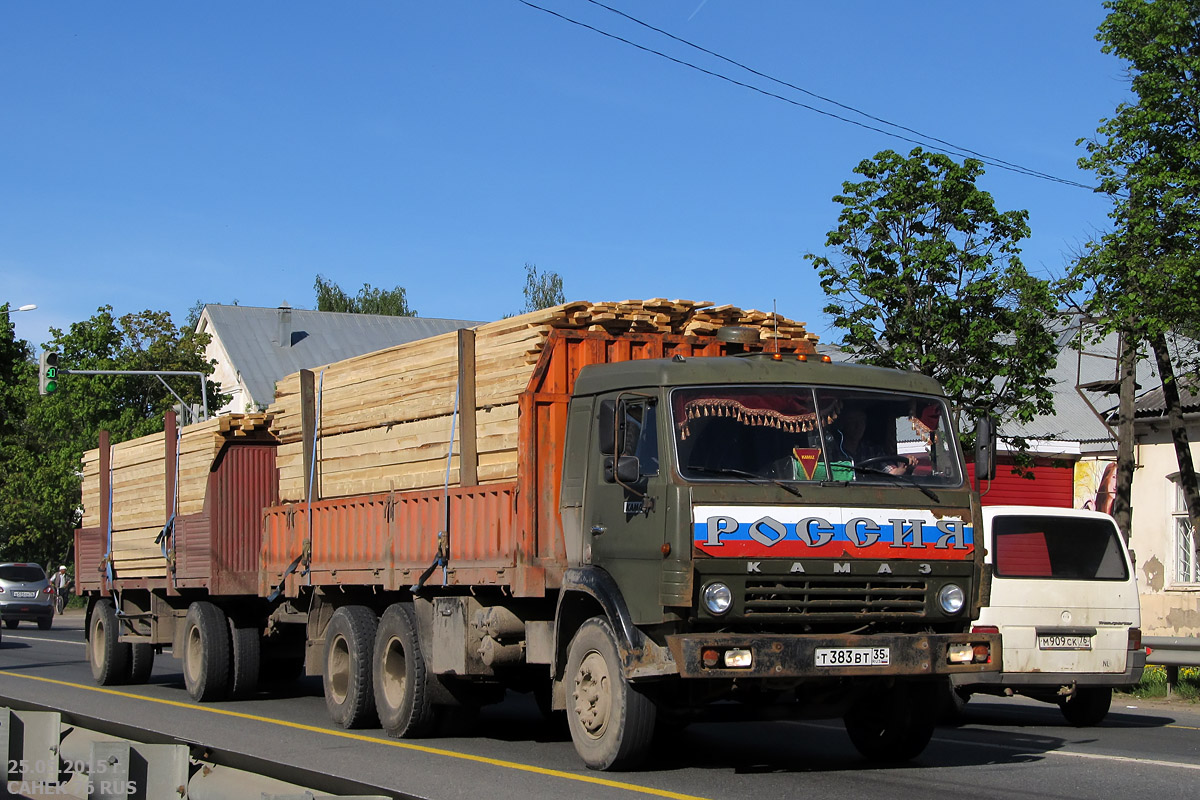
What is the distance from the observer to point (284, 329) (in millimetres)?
70562

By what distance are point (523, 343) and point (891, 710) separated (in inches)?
145

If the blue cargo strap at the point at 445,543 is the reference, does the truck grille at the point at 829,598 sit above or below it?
below

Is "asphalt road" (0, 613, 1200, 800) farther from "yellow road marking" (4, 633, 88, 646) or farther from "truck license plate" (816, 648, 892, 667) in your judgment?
"yellow road marking" (4, 633, 88, 646)

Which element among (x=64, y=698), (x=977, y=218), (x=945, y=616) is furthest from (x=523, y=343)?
(x=977, y=218)

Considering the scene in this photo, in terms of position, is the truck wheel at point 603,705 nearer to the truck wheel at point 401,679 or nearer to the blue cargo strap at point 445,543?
the blue cargo strap at point 445,543

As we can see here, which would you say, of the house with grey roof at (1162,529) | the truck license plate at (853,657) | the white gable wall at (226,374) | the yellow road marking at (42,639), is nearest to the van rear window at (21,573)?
the yellow road marking at (42,639)

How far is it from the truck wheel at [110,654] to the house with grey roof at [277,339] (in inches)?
1802

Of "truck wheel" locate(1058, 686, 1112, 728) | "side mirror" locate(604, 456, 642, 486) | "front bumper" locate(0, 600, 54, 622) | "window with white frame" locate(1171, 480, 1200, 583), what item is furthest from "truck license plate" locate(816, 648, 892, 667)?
"front bumper" locate(0, 600, 54, 622)

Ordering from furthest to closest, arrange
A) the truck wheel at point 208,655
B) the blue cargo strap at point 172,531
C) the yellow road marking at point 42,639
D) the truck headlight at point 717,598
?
the yellow road marking at point 42,639 → the blue cargo strap at point 172,531 → the truck wheel at point 208,655 → the truck headlight at point 717,598

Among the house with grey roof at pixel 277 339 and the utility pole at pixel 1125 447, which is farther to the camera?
the house with grey roof at pixel 277 339

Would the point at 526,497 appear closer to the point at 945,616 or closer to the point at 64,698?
the point at 945,616

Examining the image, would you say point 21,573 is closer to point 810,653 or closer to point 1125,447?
point 1125,447

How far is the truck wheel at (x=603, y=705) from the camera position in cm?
881

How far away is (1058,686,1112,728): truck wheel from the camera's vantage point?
41.9 ft
